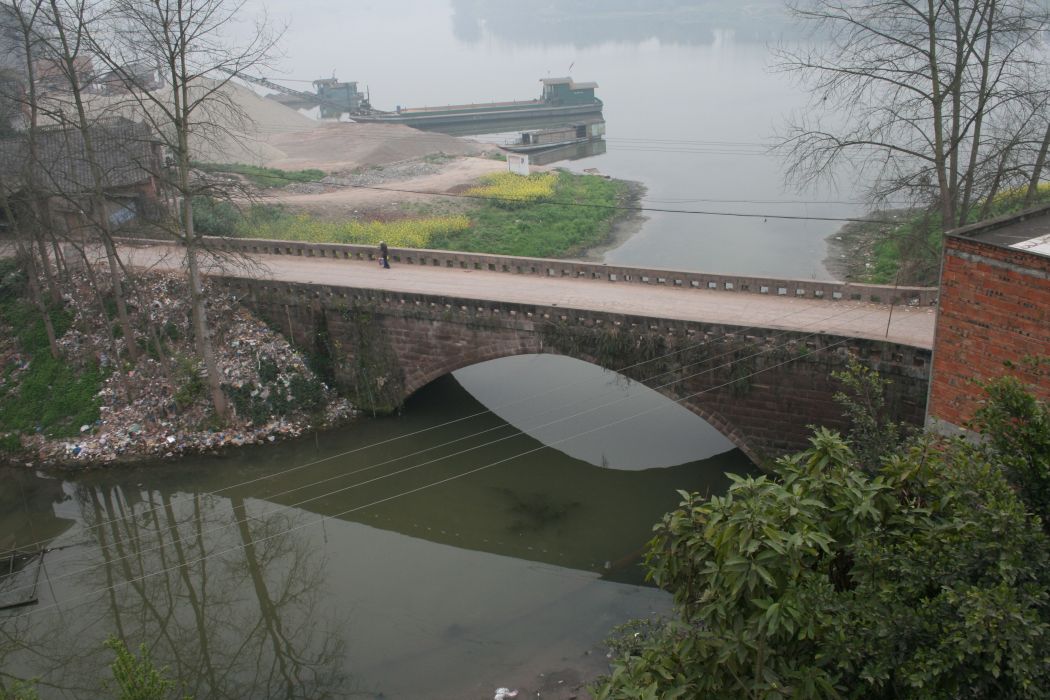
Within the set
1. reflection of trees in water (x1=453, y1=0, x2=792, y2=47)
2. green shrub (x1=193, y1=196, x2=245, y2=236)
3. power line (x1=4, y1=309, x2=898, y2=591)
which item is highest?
reflection of trees in water (x1=453, y1=0, x2=792, y2=47)

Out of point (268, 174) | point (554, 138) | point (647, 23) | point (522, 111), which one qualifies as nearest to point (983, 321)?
point (268, 174)

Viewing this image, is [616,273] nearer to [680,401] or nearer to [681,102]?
[680,401]

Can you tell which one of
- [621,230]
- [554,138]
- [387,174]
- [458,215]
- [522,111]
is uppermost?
[522,111]

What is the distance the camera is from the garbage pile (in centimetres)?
2178

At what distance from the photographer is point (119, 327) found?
2486cm

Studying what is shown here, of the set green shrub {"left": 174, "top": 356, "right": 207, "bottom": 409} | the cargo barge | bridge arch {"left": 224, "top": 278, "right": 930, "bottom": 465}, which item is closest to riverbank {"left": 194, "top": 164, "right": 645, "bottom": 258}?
green shrub {"left": 174, "top": 356, "right": 207, "bottom": 409}

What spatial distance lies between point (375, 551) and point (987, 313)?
12.6 meters

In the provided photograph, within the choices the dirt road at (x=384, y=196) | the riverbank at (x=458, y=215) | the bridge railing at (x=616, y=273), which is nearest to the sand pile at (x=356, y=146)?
the riverbank at (x=458, y=215)

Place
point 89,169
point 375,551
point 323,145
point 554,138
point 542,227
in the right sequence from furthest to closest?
point 554,138 < point 323,145 < point 542,227 < point 89,169 < point 375,551

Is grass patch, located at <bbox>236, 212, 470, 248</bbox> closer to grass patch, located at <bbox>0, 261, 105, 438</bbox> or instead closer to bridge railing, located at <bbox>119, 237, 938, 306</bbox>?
bridge railing, located at <bbox>119, 237, 938, 306</bbox>

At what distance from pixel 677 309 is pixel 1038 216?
25.1ft

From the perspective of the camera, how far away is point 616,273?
2211cm

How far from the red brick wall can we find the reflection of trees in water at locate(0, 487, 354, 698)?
425 inches

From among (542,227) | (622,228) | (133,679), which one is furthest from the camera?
(622,228)
